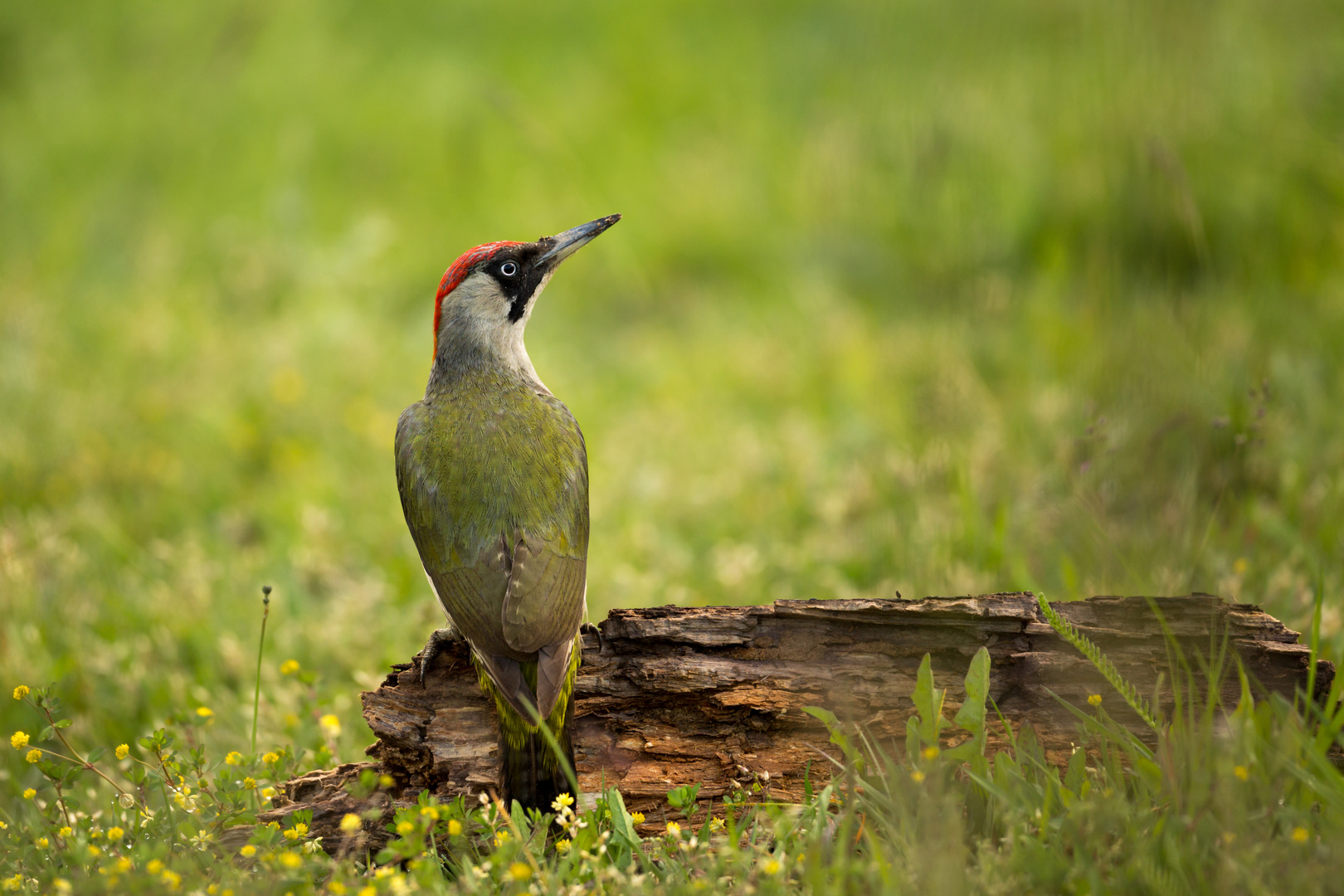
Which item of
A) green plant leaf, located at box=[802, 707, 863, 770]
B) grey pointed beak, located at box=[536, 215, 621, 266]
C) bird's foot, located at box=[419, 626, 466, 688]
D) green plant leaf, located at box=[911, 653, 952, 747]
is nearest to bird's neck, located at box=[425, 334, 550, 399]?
grey pointed beak, located at box=[536, 215, 621, 266]

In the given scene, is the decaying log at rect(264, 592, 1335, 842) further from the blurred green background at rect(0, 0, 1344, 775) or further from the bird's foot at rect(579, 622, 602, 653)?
the blurred green background at rect(0, 0, 1344, 775)

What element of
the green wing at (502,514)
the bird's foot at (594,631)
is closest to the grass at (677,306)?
the green wing at (502,514)

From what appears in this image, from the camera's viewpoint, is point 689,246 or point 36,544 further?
point 689,246

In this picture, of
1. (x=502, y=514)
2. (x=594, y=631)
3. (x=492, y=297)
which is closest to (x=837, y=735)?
(x=594, y=631)

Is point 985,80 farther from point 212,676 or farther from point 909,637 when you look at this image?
point 212,676

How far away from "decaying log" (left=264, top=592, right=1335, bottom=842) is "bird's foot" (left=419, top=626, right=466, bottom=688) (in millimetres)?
A: 74

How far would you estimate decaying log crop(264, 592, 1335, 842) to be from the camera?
300cm

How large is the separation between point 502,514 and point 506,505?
4 centimetres

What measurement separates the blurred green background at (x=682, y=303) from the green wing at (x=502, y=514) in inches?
39.2

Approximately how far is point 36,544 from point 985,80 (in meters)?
6.94

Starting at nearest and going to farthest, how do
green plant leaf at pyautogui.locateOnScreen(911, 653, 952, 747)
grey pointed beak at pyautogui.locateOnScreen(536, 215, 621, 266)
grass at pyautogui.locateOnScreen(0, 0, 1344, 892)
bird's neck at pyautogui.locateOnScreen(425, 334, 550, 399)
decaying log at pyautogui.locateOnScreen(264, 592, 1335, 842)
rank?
green plant leaf at pyautogui.locateOnScreen(911, 653, 952, 747), decaying log at pyautogui.locateOnScreen(264, 592, 1335, 842), bird's neck at pyautogui.locateOnScreen(425, 334, 550, 399), grey pointed beak at pyautogui.locateOnScreen(536, 215, 621, 266), grass at pyautogui.locateOnScreen(0, 0, 1344, 892)

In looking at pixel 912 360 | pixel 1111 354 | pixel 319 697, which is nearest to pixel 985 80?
pixel 912 360

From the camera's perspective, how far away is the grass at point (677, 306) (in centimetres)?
454

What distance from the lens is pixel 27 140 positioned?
11.0 meters
